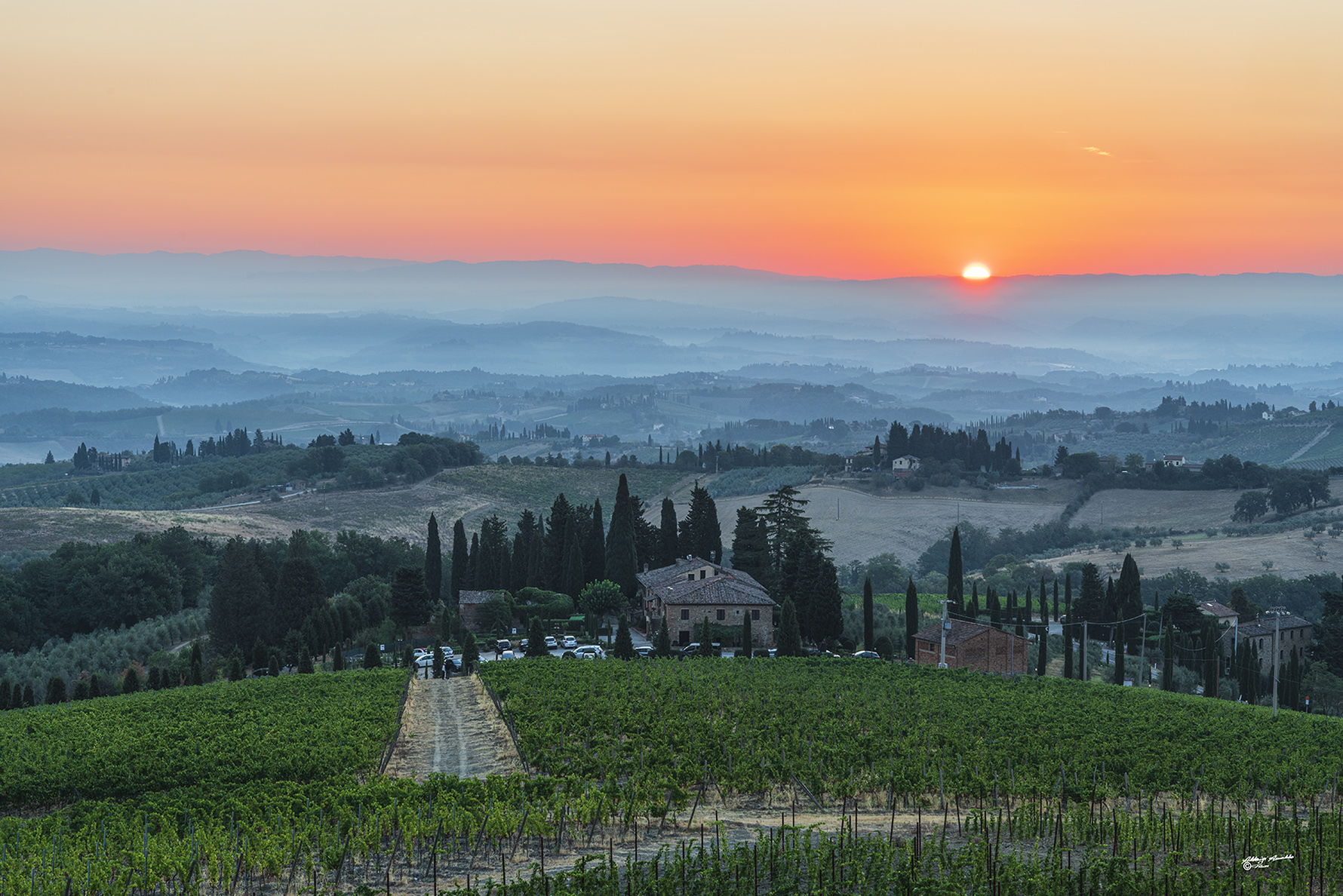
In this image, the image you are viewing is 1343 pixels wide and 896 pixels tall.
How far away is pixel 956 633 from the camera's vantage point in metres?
60.5

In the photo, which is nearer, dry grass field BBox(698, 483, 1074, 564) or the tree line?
the tree line

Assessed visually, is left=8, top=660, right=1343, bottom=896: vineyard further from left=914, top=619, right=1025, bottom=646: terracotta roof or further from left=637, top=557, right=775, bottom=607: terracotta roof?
left=637, top=557, right=775, bottom=607: terracotta roof

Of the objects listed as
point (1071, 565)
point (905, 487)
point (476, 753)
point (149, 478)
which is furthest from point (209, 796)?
point (149, 478)

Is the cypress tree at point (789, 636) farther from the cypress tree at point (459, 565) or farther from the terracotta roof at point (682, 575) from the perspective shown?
the cypress tree at point (459, 565)

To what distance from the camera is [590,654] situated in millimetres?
60312

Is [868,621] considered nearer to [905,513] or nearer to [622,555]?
[622,555]

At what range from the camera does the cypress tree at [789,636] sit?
6081 cm

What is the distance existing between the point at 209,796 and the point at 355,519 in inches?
4458

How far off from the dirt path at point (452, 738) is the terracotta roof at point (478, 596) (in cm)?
1938

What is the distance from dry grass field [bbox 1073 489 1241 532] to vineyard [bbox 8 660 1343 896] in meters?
99.9

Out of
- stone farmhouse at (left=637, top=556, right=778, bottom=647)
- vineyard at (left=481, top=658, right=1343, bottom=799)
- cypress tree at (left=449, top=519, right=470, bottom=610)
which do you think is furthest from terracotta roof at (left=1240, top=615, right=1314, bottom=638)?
cypress tree at (left=449, top=519, right=470, bottom=610)

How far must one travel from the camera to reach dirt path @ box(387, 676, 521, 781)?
1395 inches

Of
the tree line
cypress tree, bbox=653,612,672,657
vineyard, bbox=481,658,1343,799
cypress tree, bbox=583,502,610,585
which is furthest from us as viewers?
cypress tree, bbox=583,502,610,585

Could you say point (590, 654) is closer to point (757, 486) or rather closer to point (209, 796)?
point (209, 796)
